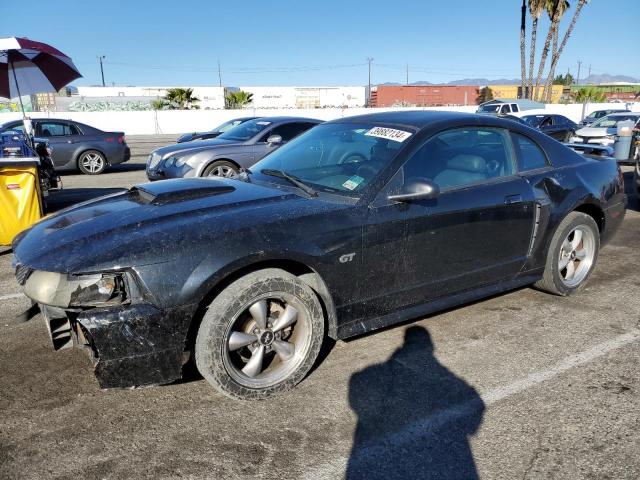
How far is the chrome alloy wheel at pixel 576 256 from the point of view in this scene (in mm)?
4477

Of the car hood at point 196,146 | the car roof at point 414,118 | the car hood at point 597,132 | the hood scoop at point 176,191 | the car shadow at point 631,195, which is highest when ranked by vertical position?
the car roof at point 414,118

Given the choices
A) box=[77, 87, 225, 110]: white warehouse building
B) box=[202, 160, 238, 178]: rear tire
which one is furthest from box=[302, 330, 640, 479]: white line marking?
box=[77, 87, 225, 110]: white warehouse building

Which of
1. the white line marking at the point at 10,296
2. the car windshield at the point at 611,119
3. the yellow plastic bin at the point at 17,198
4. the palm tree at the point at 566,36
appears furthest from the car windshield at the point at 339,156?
the palm tree at the point at 566,36

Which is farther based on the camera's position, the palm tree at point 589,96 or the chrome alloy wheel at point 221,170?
the palm tree at point 589,96

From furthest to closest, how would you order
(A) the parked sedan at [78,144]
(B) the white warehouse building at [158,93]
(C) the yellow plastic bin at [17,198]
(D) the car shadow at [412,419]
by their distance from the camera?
(B) the white warehouse building at [158,93]
(A) the parked sedan at [78,144]
(C) the yellow plastic bin at [17,198]
(D) the car shadow at [412,419]

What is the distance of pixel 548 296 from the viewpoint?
4.55 meters

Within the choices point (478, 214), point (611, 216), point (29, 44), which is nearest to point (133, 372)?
point (478, 214)

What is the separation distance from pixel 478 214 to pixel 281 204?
1398mm

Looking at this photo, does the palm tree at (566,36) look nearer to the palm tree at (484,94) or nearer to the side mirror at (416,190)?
the palm tree at (484,94)

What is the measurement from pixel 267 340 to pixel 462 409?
1133 millimetres

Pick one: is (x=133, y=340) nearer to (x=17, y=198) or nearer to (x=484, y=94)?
(x=17, y=198)

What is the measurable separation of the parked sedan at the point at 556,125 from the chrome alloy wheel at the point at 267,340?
58.8ft

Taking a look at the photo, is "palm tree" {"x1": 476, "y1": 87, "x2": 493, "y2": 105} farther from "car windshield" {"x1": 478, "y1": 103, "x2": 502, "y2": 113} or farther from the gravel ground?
the gravel ground

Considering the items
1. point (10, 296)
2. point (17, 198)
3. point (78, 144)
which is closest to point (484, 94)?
point (78, 144)
